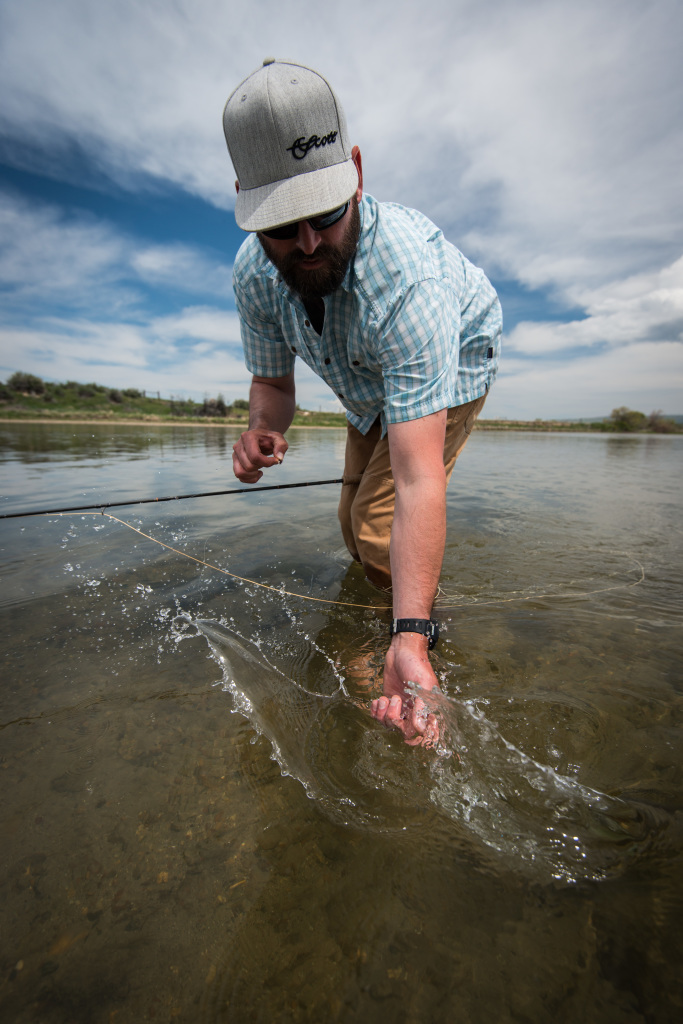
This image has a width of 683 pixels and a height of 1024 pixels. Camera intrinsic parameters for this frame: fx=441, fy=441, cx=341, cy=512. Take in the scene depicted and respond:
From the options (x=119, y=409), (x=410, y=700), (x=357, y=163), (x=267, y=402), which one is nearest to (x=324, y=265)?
(x=357, y=163)

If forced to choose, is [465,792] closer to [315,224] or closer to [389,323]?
[389,323]

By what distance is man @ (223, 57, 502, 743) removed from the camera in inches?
62.3

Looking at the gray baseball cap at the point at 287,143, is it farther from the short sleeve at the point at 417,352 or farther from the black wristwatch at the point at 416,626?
the black wristwatch at the point at 416,626

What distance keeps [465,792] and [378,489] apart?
1.73m

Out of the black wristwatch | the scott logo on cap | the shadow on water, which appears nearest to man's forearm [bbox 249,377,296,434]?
the scott logo on cap

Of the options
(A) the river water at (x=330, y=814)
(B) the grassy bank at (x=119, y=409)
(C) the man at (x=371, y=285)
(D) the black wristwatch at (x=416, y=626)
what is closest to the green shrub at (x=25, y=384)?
(B) the grassy bank at (x=119, y=409)

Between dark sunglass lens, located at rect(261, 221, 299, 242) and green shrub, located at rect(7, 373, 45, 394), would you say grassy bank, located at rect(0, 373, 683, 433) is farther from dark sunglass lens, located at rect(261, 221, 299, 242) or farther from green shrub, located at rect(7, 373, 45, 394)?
dark sunglass lens, located at rect(261, 221, 299, 242)

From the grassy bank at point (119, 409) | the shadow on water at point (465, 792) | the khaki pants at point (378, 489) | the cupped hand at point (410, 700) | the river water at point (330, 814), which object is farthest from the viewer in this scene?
the grassy bank at point (119, 409)

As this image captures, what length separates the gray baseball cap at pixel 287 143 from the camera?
1573 mm

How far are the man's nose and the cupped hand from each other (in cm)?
152

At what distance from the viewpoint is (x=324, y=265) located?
1.77 meters

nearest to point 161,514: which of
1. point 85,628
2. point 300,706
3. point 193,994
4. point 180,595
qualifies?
point 180,595

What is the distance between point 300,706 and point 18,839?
977 mm

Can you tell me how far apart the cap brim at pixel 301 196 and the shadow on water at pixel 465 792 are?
1.77m
